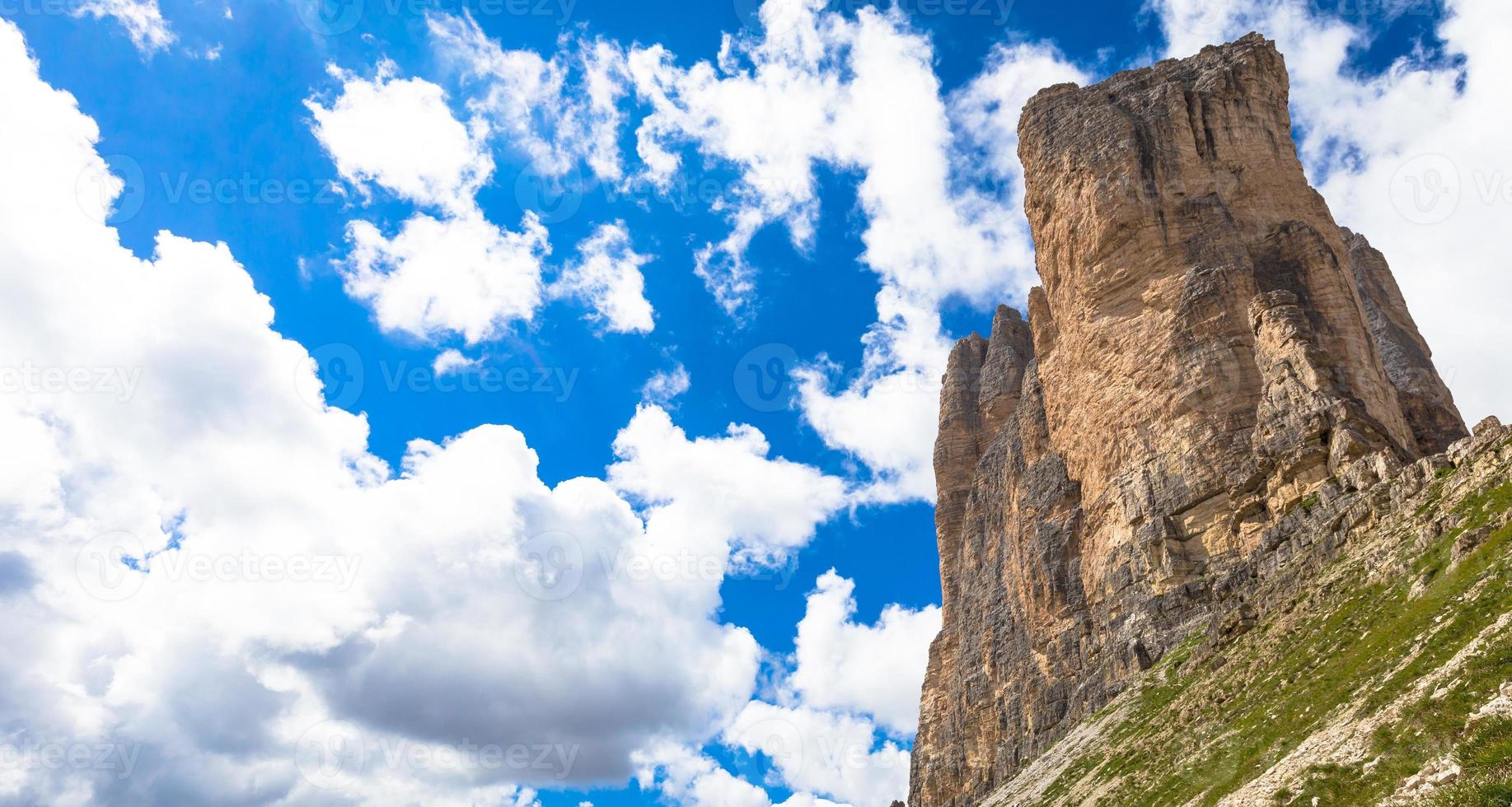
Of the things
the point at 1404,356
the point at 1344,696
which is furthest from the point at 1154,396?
the point at 1344,696

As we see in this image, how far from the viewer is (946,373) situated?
5605 inches

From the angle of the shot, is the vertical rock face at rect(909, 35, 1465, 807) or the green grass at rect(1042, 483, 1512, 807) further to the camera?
the vertical rock face at rect(909, 35, 1465, 807)

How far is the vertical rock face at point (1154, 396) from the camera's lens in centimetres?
6712

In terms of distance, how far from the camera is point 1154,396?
255ft

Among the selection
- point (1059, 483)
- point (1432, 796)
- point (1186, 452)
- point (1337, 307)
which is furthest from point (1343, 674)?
point (1059, 483)

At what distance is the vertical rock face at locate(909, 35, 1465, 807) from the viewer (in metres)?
67.1

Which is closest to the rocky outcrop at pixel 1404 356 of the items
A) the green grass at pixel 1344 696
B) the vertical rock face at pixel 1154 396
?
the vertical rock face at pixel 1154 396

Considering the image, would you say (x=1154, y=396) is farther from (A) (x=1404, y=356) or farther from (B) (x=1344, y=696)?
(B) (x=1344, y=696)

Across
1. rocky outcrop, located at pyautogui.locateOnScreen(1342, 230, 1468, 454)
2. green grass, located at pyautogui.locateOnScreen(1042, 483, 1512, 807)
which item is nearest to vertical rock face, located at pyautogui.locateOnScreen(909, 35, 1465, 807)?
rocky outcrop, located at pyautogui.locateOnScreen(1342, 230, 1468, 454)

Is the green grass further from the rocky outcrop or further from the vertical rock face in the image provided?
the rocky outcrop

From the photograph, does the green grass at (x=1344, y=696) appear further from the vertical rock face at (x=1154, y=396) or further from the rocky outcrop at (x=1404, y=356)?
the rocky outcrop at (x=1404, y=356)

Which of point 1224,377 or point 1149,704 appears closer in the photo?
point 1149,704

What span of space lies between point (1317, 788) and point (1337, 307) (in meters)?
61.1

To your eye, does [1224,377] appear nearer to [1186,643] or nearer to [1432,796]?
[1186,643]
